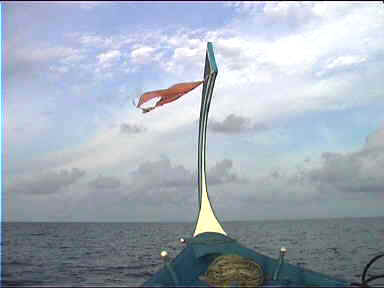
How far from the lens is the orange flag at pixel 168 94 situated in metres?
15.0

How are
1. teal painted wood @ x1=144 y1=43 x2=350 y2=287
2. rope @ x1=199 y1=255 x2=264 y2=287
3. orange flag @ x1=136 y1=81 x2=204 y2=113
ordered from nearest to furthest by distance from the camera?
rope @ x1=199 y1=255 x2=264 y2=287, teal painted wood @ x1=144 y1=43 x2=350 y2=287, orange flag @ x1=136 y1=81 x2=204 y2=113

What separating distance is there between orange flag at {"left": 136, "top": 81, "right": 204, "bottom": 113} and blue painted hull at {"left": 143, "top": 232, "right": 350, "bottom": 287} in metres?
4.45

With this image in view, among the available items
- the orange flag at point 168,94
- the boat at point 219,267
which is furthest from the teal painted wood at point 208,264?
the orange flag at point 168,94

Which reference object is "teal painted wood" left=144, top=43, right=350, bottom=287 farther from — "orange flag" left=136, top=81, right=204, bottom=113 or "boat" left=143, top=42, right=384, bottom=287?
"orange flag" left=136, top=81, right=204, bottom=113

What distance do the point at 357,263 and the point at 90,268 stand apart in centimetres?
2059

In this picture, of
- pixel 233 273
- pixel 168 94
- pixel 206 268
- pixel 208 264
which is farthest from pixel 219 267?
pixel 168 94

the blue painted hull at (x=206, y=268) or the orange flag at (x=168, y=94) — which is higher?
the orange flag at (x=168, y=94)

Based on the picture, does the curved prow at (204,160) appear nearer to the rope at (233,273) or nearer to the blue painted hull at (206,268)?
the blue painted hull at (206,268)

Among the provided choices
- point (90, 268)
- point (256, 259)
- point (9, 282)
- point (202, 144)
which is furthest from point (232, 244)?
point (90, 268)

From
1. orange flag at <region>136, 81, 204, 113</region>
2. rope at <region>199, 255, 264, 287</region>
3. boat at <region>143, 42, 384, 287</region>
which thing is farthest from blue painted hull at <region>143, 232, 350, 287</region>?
orange flag at <region>136, 81, 204, 113</region>

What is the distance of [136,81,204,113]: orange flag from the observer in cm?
1495

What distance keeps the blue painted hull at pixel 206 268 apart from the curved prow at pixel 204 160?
2157mm

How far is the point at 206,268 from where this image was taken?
12.5 metres

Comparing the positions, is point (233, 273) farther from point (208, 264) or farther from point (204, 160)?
point (204, 160)
